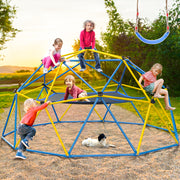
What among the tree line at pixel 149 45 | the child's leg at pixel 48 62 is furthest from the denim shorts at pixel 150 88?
the tree line at pixel 149 45

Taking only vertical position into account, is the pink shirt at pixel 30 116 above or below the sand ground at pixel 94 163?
above

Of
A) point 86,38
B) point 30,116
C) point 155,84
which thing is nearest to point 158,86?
point 155,84

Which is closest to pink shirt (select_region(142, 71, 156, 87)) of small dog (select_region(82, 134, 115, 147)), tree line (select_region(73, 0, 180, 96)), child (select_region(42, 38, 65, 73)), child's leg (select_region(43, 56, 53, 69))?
small dog (select_region(82, 134, 115, 147))

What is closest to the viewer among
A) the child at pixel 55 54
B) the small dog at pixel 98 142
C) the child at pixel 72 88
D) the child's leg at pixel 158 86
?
the small dog at pixel 98 142

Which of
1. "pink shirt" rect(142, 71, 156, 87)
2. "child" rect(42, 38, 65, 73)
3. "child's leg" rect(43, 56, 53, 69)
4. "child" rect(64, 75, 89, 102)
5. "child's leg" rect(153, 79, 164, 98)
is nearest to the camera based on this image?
→ "child's leg" rect(153, 79, 164, 98)

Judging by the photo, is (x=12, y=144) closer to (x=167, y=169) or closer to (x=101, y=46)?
(x=167, y=169)

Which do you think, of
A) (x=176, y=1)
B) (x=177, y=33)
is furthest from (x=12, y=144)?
(x=176, y=1)

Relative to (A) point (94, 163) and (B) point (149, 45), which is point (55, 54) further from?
(B) point (149, 45)

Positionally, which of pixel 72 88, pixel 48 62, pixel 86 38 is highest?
pixel 86 38

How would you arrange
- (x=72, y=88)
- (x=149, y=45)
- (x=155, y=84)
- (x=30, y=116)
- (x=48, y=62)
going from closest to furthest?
1. (x=30, y=116)
2. (x=155, y=84)
3. (x=48, y=62)
4. (x=72, y=88)
5. (x=149, y=45)

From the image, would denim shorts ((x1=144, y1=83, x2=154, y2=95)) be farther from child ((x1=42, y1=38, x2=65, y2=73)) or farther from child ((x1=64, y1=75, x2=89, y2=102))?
child ((x1=42, y1=38, x2=65, y2=73))

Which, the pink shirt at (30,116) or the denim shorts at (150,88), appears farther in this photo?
the denim shorts at (150,88)

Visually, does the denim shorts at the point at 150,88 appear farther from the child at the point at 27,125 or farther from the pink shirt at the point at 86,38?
the child at the point at 27,125

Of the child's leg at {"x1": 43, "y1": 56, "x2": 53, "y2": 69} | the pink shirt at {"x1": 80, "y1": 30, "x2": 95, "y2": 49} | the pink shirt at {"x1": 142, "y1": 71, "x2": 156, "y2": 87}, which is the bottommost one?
the pink shirt at {"x1": 142, "y1": 71, "x2": 156, "y2": 87}
